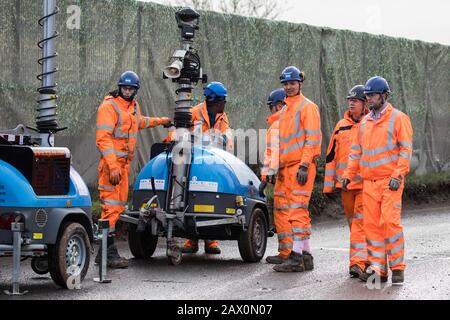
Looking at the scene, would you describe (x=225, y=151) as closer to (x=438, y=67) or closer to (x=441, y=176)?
(x=441, y=176)

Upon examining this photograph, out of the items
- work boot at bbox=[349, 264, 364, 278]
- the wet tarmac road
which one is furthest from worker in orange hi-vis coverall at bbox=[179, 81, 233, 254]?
work boot at bbox=[349, 264, 364, 278]

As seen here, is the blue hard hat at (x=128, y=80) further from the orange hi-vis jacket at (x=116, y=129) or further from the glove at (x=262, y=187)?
the glove at (x=262, y=187)

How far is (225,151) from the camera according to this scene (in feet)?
38.9

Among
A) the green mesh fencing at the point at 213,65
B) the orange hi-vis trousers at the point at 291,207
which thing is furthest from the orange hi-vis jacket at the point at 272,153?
the green mesh fencing at the point at 213,65

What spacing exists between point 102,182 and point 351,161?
2.76 meters

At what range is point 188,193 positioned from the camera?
443 inches

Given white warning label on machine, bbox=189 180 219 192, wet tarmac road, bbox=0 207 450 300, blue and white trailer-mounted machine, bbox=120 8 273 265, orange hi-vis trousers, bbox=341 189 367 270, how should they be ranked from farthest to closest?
1. white warning label on machine, bbox=189 180 219 192
2. blue and white trailer-mounted machine, bbox=120 8 273 265
3. orange hi-vis trousers, bbox=341 189 367 270
4. wet tarmac road, bbox=0 207 450 300

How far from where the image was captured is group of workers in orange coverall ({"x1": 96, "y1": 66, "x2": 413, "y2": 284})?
32.7ft

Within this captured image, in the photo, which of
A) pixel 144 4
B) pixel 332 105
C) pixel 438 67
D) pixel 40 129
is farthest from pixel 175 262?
pixel 438 67

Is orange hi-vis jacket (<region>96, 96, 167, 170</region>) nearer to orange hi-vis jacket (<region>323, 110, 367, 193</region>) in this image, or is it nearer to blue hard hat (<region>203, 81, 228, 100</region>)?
blue hard hat (<region>203, 81, 228, 100</region>)

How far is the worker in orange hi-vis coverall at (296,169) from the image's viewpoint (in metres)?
10.9

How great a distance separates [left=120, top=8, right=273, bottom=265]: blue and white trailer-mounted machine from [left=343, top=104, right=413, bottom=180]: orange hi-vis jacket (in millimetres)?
1716

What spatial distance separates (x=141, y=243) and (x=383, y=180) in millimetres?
3099

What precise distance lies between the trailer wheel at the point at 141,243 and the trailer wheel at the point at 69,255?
186cm
